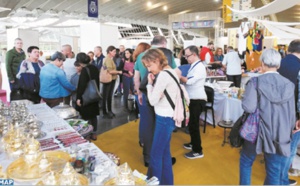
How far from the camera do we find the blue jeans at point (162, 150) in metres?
2.13

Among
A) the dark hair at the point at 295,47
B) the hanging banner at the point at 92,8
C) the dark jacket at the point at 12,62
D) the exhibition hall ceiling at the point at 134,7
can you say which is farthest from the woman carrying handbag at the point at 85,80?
the exhibition hall ceiling at the point at 134,7

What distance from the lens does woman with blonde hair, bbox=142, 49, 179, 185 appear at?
2.04 metres

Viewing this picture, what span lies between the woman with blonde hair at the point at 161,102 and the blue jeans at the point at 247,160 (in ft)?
1.88

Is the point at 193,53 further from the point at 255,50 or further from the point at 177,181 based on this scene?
the point at 255,50

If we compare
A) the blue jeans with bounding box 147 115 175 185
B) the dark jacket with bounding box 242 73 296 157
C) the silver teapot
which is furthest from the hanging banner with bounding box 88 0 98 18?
the dark jacket with bounding box 242 73 296 157

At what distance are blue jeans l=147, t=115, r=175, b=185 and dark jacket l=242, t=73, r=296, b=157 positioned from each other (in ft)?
1.99

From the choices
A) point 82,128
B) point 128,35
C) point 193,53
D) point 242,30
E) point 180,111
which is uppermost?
point 128,35

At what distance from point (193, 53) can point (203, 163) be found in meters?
1.26

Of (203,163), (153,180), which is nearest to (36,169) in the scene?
(153,180)

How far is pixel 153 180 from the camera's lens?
4.32 feet

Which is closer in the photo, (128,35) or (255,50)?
(255,50)

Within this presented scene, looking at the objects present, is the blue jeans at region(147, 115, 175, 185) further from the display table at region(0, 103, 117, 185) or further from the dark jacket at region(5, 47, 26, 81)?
the dark jacket at region(5, 47, 26, 81)

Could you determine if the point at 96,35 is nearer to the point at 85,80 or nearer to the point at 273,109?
the point at 85,80

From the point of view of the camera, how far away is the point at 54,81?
316 centimetres
